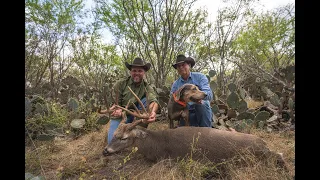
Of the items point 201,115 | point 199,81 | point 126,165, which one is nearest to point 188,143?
point 126,165

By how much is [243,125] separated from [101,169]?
3.39 m

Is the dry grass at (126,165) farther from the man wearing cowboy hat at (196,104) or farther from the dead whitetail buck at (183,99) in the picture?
the man wearing cowboy hat at (196,104)

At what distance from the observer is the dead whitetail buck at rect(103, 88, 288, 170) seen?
3.29 meters

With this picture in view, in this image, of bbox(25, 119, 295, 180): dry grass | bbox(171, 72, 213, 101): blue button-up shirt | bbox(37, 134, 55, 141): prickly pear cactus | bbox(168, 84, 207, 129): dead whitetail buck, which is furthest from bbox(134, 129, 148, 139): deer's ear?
bbox(37, 134, 55, 141): prickly pear cactus

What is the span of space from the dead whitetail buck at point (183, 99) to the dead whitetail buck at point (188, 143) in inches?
32.9

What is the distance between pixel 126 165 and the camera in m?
3.89

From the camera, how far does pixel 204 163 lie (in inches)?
131

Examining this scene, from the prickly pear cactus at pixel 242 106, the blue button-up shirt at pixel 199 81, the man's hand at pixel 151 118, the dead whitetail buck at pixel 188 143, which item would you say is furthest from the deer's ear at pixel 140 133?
the prickly pear cactus at pixel 242 106

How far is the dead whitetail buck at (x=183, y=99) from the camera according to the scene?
4409 millimetres

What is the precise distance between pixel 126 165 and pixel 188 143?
1196 mm

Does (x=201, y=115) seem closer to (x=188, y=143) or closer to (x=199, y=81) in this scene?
(x=199, y=81)

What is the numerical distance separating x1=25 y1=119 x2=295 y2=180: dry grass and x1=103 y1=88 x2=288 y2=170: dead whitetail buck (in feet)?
0.46
